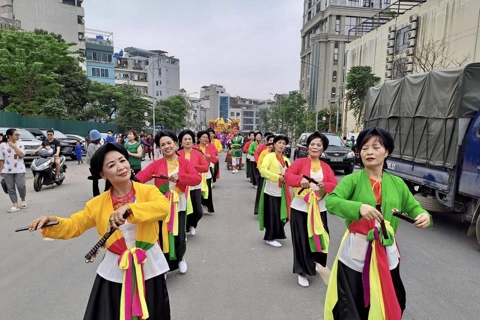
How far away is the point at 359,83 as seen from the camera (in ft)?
89.8

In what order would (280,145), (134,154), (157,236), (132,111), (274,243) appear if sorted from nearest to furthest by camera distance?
(157,236)
(280,145)
(274,243)
(134,154)
(132,111)

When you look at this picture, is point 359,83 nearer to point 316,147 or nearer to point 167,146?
point 316,147

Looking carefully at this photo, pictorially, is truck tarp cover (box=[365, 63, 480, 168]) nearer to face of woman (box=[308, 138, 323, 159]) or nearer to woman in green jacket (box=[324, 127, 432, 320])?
face of woman (box=[308, 138, 323, 159])

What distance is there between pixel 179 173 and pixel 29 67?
21.5 metres

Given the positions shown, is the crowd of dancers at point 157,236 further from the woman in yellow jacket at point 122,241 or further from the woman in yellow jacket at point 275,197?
the woman in yellow jacket at point 275,197

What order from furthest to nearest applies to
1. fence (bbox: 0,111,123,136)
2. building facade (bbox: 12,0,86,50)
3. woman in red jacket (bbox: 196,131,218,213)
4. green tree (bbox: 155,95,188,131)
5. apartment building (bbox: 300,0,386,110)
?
apartment building (bbox: 300,0,386,110) → green tree (bbox: 155,95,188,131) → building facade (bbox: 12,0,86,50) → fence (bbox: 0,111,123,136) → woman in red jacket (bbox: 196,131,218,213)

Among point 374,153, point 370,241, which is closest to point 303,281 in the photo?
point 370,241

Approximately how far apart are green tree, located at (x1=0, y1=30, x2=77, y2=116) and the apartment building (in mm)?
36164

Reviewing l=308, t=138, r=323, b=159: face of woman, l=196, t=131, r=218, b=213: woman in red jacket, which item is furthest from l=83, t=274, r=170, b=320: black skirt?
l=196, t=131, r=218, b=213: woman in red jacket

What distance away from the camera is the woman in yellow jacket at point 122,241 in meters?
2.06

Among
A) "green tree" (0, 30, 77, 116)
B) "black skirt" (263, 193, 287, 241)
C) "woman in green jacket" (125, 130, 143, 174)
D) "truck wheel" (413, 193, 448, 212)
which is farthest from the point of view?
"green tree" (0, 30, 77, 116)

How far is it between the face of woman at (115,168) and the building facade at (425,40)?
66.2 ft

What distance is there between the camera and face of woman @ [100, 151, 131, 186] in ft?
6.87

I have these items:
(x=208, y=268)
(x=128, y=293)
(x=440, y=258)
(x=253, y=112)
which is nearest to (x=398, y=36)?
(x=440, y=258)
